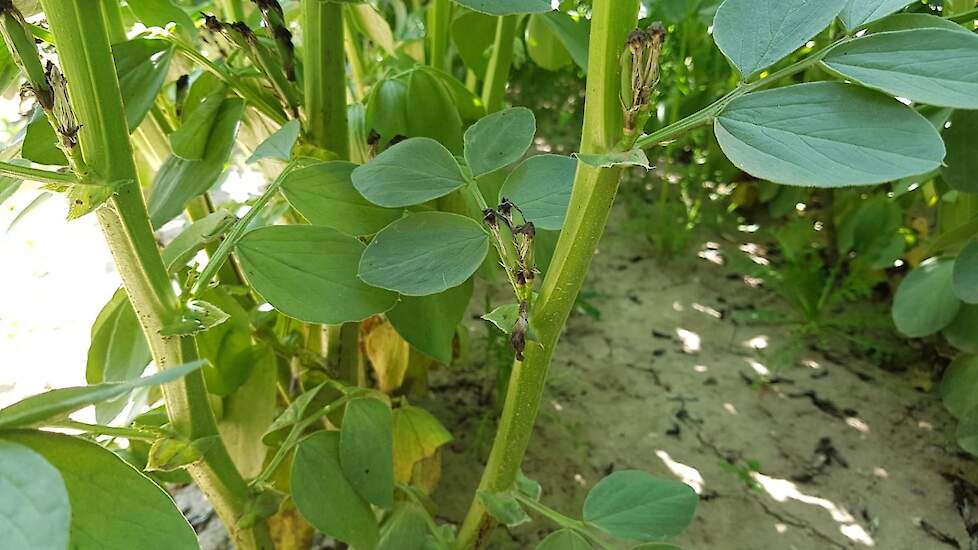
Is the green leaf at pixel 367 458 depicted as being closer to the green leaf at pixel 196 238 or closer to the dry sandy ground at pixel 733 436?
the green leaf at pixel 196 238

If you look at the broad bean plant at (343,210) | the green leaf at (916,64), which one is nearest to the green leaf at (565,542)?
the broad bean plant at (343,210)

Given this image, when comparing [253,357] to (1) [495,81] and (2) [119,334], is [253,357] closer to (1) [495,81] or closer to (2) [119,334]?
(2) [119,334]

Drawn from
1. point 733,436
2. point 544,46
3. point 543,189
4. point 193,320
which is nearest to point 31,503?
point 193,320

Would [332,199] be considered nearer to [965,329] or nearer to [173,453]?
[173,453]

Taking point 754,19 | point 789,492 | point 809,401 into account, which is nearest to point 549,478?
point 789,492

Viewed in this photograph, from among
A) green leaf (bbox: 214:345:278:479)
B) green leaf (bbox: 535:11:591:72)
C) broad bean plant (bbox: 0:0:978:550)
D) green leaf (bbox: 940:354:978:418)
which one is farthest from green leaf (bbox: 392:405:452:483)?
green leaf (bbox: 940:354:978:418)

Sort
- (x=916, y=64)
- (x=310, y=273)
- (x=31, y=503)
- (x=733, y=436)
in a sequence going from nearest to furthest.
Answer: (x=31, y=503)
(x=916, y=64)
(x=310, y=273)
(x=733, y=436)

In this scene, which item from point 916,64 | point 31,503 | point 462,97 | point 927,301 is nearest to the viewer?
point 31,503
